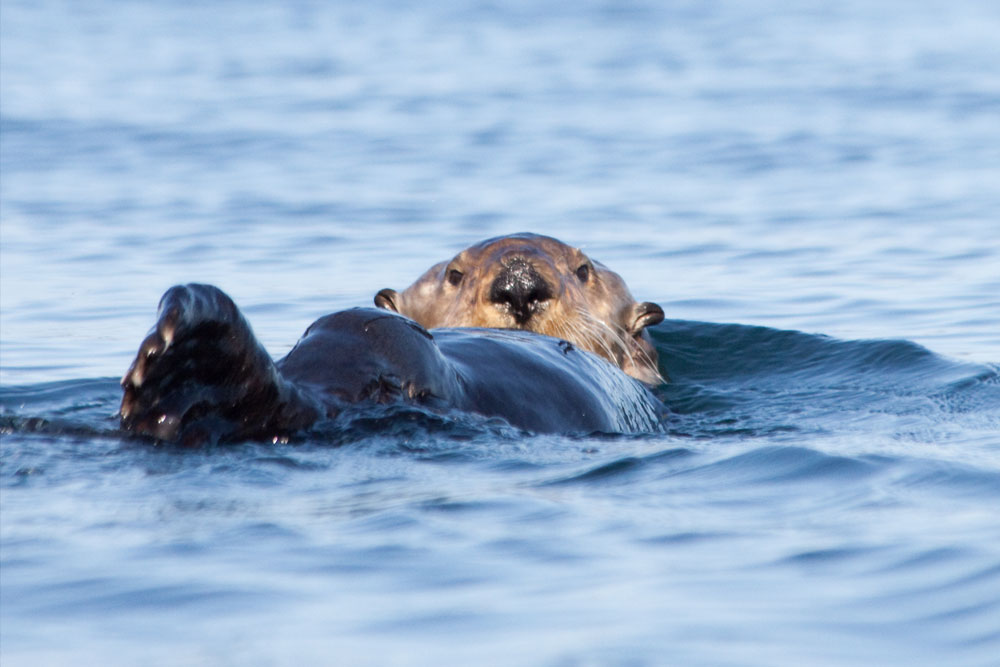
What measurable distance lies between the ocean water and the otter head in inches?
18.7

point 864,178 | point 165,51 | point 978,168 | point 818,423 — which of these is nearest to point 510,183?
point 864,178

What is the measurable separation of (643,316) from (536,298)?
81 centimetres

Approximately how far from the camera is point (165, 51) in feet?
75.9

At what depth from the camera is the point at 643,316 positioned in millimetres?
6434

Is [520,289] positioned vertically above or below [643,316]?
above

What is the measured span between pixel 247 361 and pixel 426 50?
20159 mm

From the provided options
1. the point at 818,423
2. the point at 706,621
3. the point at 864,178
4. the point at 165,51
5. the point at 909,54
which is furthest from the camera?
the point at 165,51

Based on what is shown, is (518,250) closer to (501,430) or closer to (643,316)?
(643,316)

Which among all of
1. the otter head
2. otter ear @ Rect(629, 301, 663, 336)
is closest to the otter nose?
the otter head

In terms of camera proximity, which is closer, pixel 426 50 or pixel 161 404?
pixel 161 404

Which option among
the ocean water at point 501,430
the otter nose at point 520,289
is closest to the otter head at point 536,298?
the otter nose at point 520,289

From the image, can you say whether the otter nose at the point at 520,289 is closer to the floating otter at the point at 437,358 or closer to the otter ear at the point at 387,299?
the floating otter at the point at 437,358

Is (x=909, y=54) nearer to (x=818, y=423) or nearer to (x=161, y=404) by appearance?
(x=818, y=423)

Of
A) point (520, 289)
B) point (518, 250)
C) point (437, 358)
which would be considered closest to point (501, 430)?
point (437, 358)
